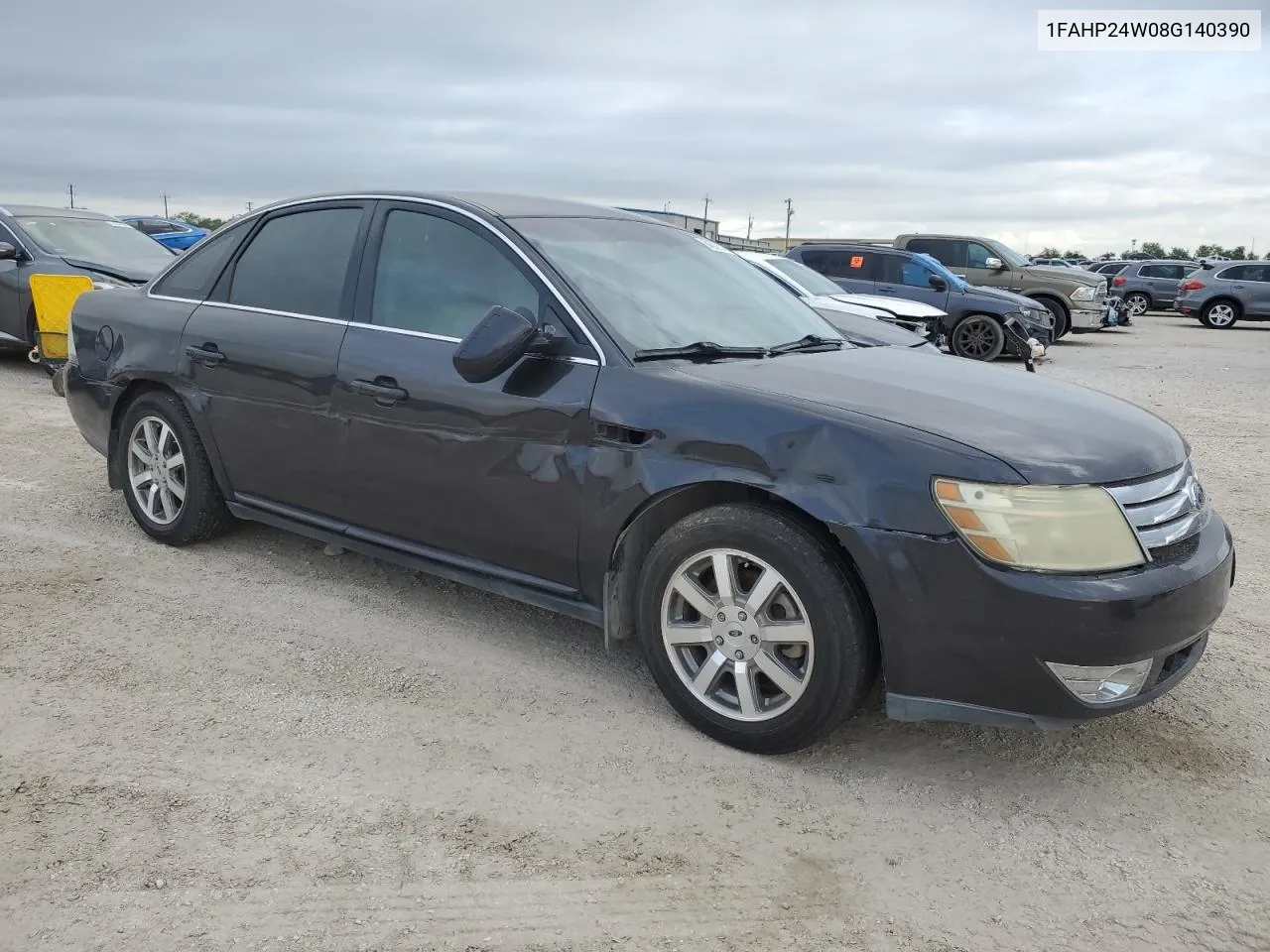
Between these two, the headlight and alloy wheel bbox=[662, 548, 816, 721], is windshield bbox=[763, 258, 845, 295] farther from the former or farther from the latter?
the headlight

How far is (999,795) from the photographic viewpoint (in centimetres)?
300

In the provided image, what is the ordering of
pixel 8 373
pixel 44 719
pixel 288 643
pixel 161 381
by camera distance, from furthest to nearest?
1. pixel 8 373
2. pixel 161 381
3. pixel 288 643
4. pixel 44 719

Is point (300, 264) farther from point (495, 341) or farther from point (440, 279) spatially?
point (495, 341)

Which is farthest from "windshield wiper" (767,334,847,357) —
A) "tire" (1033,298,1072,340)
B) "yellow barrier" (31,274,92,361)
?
"tire" (1033,298,1072,340)

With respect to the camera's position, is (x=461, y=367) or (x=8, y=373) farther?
(x=8, y=373)

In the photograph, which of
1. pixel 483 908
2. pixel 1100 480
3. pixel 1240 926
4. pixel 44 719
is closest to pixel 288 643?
pixel 44 719

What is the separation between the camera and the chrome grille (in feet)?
9.29

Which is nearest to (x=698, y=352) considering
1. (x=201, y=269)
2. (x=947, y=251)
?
(x=201, y=269)

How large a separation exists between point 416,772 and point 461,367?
127 centimetres

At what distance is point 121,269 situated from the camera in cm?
978

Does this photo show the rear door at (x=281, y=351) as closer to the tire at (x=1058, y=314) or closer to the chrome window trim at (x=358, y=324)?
the chrome window trim at (x=358, y=324)

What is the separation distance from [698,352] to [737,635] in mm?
993

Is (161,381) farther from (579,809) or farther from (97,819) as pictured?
(579,809)

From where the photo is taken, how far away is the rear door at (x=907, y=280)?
50.1 ft
